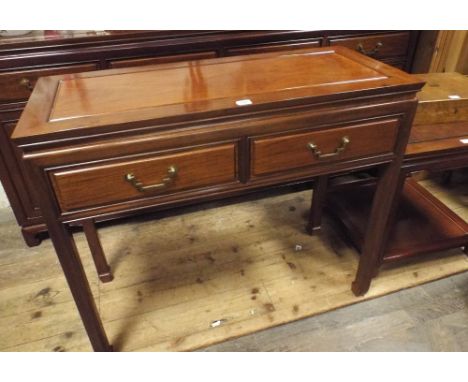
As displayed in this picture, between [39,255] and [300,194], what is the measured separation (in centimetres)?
135

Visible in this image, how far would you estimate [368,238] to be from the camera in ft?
4.11

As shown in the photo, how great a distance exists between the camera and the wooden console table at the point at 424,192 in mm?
1175

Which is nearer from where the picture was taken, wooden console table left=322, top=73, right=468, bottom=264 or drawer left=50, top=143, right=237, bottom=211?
drawer left=50, top=143, right=237, bottom=211

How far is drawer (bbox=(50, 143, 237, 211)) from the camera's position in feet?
2.64

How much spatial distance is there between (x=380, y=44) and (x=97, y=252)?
1.59 m

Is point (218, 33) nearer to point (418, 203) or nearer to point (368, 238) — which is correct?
point (368, 238)

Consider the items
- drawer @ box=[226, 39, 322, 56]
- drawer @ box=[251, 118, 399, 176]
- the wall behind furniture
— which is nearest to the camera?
drawer @ box=[251, 118, 399, 176]

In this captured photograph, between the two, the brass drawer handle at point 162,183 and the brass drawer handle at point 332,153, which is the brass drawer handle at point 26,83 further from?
the brass drawer handle at point 332,153

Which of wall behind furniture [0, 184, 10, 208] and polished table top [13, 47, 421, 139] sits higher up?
polished table top [13, 47, 421, 139]

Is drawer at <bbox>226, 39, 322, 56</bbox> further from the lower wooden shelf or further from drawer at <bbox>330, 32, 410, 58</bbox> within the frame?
the lower wooden shelf

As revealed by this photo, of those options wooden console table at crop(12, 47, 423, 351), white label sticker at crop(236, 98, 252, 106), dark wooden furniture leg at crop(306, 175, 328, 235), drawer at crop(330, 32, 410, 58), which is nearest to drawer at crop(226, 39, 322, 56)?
drawer at crop(330, 32, 410, 58)

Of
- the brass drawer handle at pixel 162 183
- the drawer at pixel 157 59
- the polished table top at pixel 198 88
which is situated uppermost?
the polished table top at pixel 198 88

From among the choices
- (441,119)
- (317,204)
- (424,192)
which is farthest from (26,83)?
(424,192)

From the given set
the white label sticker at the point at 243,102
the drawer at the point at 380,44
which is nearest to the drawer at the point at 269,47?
the drawer at the point at 380,44
